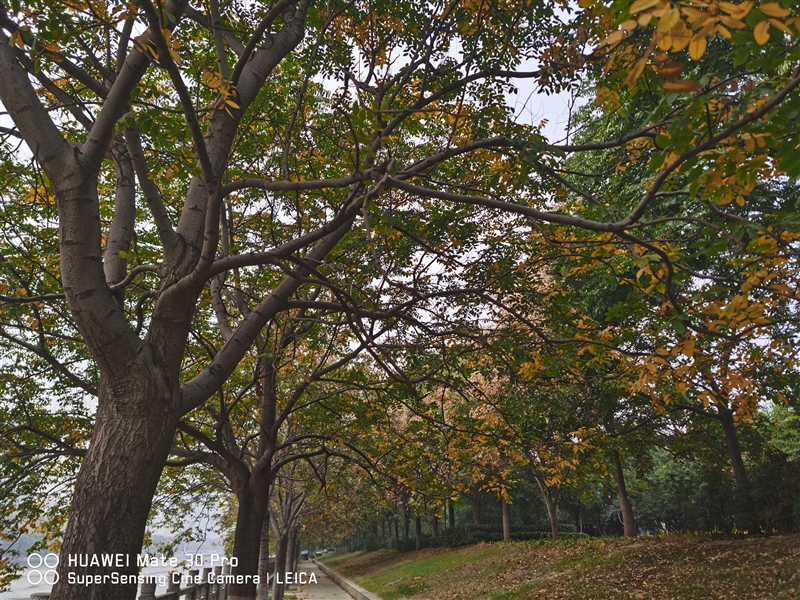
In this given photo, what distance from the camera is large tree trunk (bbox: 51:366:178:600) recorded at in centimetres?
288

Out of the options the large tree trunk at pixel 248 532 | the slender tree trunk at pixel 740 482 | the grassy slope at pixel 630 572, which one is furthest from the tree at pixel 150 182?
the slender tree trunk at pixel 740 482

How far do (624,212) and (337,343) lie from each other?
18.4 feet

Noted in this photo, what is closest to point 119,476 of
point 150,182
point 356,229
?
point 150,182

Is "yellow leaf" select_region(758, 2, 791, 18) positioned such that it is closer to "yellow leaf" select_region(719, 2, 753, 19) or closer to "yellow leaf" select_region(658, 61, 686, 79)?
"yellow leaf" select_region(719, 2, 753, 19)

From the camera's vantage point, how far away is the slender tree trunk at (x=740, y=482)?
1063cm

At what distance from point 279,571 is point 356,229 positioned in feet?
36.5

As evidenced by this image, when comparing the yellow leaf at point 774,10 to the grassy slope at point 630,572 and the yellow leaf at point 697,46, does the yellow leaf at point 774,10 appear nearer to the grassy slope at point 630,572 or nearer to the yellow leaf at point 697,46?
the yellow leaf at point 697,46

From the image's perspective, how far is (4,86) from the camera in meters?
3.18

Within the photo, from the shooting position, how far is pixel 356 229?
22.7ft

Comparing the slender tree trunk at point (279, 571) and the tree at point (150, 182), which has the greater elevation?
the tree at point (150, 182)

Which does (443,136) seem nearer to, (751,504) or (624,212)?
(624,212)

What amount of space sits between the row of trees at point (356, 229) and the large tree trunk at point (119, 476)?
16mm

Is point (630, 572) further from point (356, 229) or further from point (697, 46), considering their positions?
point (697, 46)

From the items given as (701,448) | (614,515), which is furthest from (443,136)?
(614,515)
